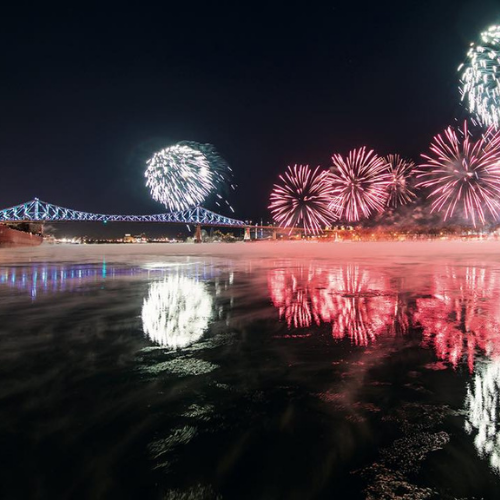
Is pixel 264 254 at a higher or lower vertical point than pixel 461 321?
higher

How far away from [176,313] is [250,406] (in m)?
4.73

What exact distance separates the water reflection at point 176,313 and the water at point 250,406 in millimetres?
69

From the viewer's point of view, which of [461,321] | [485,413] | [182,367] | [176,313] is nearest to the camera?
[485,413]

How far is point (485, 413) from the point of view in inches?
136

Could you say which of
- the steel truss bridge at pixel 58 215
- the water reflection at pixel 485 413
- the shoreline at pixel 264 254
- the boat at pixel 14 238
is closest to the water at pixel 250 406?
the water reflection at pixel 485 413

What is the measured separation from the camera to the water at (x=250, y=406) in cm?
261

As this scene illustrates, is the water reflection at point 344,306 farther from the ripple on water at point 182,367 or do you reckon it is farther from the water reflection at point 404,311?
the ripple on water at point 182,367

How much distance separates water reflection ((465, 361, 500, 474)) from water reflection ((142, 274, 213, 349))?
3567mm

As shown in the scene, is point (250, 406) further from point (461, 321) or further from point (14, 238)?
point (14, 238)

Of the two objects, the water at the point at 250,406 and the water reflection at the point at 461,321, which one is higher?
the water reflection at the point at 461,321

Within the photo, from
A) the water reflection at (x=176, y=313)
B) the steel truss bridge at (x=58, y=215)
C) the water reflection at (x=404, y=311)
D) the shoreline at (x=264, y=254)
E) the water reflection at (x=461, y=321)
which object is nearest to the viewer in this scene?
the water reflection at (x=461, y=321)

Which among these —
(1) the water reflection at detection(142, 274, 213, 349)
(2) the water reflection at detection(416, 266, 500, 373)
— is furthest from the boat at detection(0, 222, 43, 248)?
(2) the water reflection at detection(416, 266, 500, 373)

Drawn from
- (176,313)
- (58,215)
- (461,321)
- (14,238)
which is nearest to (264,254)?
(176,313)

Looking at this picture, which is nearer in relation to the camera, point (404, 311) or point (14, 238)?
point (404, 311)
